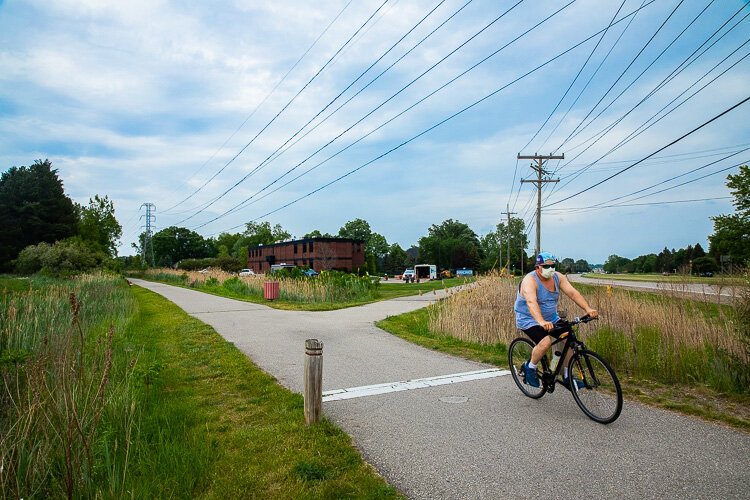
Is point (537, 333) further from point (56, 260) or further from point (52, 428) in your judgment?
point (56, 260)

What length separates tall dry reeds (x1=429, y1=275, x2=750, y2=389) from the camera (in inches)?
245

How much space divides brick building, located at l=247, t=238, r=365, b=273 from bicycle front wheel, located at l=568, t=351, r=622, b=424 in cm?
6187

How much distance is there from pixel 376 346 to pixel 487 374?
10.1 feet

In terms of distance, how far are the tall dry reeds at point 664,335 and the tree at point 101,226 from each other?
192 feet

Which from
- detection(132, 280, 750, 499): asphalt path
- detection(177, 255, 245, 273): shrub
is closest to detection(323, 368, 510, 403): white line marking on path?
detection(132, 280, 750, 499): asphalt path

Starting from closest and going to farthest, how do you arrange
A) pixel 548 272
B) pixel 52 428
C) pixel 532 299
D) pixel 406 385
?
pixel 52 428
pixel 532 299
pixel 548 272
pixel 406 385

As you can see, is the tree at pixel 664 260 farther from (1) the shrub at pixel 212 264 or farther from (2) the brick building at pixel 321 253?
(1) the shrub at pixel 212 264

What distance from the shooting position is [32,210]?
5762cm

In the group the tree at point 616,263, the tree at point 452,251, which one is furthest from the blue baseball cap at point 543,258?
the tree at point 616,263

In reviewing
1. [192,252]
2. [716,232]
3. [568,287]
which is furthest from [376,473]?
[192,252]

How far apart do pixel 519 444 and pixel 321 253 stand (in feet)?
223

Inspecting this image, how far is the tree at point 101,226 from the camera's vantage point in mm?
56875

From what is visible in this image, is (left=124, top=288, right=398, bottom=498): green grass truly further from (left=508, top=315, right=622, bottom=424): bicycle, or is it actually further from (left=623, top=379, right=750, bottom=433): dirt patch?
(left=623, top=379, right=750, bottom=433): dirt patch

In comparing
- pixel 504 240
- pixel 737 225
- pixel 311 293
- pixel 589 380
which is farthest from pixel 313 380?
pixel 504 240
